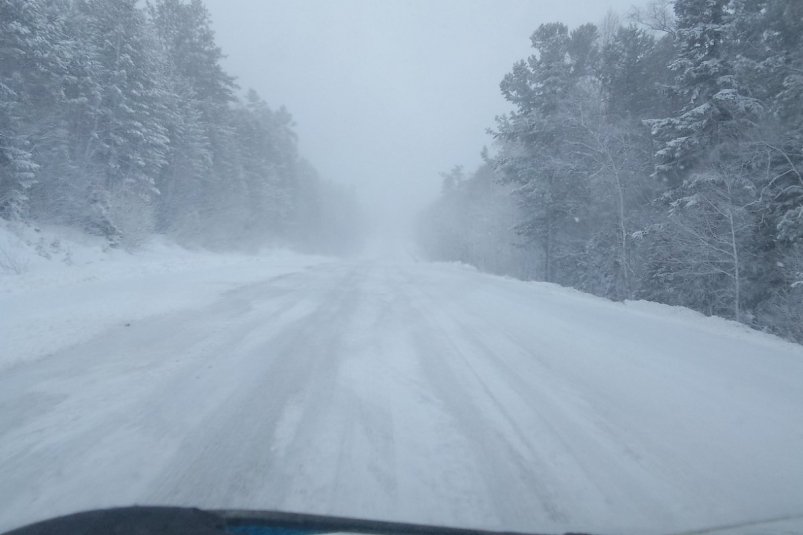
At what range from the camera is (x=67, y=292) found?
304 inches

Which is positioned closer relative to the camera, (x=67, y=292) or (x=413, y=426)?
(x=413, y=426)

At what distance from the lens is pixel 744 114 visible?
11.8 meters

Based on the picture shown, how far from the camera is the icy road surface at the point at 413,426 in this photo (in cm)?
218

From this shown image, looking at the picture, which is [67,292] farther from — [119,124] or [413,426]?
[119,124]

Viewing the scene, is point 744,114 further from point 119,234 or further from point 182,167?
point 182,167

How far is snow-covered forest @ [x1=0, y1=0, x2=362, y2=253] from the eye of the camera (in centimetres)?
1440

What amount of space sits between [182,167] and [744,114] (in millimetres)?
29528

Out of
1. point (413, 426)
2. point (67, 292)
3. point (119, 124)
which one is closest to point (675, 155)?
point (413, 426)

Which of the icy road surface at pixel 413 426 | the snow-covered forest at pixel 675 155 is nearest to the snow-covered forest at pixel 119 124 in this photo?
the icy road surface at pixel 413 426

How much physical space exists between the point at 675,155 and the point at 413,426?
48.5ft

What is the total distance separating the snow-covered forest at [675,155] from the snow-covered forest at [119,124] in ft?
62.4

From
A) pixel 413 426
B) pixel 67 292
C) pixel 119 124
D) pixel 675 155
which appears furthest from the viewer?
pixel 119 124

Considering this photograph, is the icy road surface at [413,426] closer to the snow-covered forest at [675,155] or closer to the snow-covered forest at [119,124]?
the snow-covered forest at [675,155]

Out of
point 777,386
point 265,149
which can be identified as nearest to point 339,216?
point 265,149
